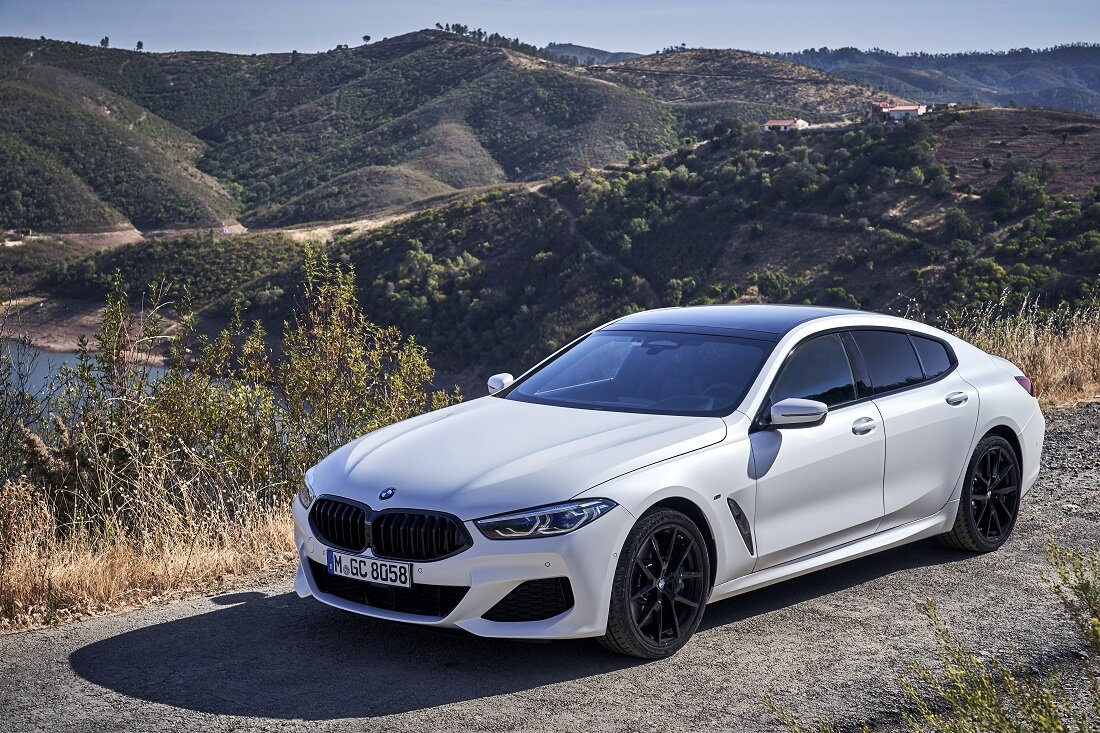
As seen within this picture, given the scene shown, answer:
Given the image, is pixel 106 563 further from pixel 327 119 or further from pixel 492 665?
pixel 327 119

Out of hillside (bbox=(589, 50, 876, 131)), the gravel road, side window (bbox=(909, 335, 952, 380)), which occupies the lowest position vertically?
the gravel road

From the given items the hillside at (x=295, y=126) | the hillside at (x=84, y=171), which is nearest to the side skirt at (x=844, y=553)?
the hillside at (x=84, y=171)

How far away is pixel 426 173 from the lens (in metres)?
110

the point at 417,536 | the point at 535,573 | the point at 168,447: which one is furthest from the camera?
the point at 168,447

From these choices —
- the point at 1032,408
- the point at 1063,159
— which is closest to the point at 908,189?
the point at 1063,159

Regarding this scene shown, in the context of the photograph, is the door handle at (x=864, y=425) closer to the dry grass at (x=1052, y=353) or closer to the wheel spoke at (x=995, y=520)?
the wheel spoke at (x=995, y=520)

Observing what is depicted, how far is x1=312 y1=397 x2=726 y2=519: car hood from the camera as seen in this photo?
4.88 metres

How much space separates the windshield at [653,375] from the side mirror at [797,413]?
0.22 metres

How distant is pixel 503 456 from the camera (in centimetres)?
517

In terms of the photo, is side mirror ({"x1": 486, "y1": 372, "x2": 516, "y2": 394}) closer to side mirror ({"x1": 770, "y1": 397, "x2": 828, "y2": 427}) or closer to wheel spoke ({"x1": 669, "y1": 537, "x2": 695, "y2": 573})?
side mirror ({"x1": 770, "y1": 397, "x2": 828, "y2": 427})

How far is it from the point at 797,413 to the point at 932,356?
1.70 metres

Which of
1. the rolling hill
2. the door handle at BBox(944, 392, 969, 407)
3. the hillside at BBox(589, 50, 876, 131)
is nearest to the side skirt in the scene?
the door handle at BBox(944, 392, 969, 407)

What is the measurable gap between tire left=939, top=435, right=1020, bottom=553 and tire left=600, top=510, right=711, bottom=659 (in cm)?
216

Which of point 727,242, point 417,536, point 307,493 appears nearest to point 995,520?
point 417,536
